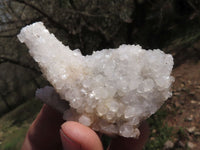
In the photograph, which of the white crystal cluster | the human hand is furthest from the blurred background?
the white crystal cluster

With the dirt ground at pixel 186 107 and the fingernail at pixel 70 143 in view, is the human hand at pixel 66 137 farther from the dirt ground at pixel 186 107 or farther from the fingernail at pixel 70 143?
the dirt ground at pixel 186 107

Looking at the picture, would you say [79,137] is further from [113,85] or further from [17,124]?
[17,124]

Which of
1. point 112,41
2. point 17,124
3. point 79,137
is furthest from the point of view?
point 17,124

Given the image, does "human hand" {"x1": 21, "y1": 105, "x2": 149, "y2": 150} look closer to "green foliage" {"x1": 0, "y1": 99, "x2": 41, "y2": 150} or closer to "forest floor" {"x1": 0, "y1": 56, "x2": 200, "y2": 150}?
"forest floor" {"x1": 0, "y1": 56, "x2": 200, "y2": 150}

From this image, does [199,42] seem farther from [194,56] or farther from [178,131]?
[178,131]

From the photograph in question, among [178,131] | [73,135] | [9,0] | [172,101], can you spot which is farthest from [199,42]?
[73,135]

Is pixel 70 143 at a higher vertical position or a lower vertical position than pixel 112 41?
higher

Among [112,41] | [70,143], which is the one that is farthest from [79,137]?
[112,41]
